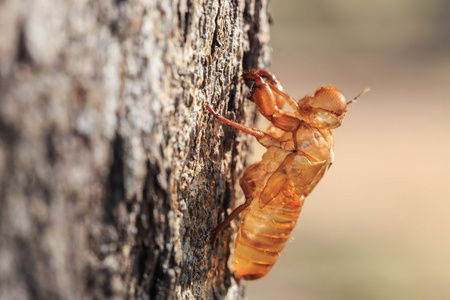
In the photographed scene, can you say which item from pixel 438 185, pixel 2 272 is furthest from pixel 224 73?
pixel 438 185

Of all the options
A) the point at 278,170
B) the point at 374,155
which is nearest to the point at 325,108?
the point at 278,170

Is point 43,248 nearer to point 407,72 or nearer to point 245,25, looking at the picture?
point 245,25

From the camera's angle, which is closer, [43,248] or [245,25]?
[43,248]

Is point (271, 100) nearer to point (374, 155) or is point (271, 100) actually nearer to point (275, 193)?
point (275, 193)

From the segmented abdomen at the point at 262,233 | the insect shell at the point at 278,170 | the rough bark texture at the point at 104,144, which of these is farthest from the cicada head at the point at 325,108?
the rough bark texture at the point at 104,144

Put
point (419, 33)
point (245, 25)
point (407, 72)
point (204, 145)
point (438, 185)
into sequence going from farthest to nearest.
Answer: point (419, 33) → point (407, 72) → point (438, 185) → point (245, 25) → point (204, 145)

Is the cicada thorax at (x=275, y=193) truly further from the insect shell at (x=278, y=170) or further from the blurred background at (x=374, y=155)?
the blurred background at (x=374, y=155)

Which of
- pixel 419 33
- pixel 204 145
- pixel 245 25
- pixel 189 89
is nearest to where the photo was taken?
pixel 189 89

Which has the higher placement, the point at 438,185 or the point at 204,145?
the point at 204,145
